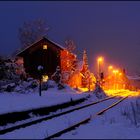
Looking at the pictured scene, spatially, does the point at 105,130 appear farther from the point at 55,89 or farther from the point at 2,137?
the point at 55,89

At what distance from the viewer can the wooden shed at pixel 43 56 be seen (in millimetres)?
72938

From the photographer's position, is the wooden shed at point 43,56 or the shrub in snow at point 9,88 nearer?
the shrub in snow at point 9,88

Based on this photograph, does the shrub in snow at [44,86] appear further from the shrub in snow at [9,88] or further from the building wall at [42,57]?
the building wall at [42,57]

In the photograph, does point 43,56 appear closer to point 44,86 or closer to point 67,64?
point 67,64

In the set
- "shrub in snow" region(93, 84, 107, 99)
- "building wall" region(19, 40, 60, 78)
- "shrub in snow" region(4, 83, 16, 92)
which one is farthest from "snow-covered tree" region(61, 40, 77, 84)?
"shrub in snow" region(4, 83, 16, 92)

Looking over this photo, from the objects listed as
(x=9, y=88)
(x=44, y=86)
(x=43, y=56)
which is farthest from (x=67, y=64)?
(x=9, y=88)

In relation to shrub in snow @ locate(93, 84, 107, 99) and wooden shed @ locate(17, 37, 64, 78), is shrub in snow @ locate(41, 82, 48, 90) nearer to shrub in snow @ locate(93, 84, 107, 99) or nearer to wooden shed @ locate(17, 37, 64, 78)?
shrub in snow @ locate(93, 84, 107, 99)

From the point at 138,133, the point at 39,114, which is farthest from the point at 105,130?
the point at 39,114

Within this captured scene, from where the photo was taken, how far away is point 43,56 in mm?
73688

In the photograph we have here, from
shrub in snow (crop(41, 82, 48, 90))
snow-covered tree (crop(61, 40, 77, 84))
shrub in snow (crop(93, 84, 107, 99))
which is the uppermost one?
snow-covered tree (crop(61, 40, 77, 84))

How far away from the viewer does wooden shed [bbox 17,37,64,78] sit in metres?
72.9

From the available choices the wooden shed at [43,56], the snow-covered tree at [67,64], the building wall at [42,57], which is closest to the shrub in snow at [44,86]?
the snow-covered tree at [67,64]

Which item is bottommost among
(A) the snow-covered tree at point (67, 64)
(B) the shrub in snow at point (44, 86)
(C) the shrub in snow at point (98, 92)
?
(C) the shrub in snow at point (98, 92)

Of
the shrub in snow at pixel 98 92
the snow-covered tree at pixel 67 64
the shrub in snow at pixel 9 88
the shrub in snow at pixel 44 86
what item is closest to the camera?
the shrub in snow at pixel 9 88
